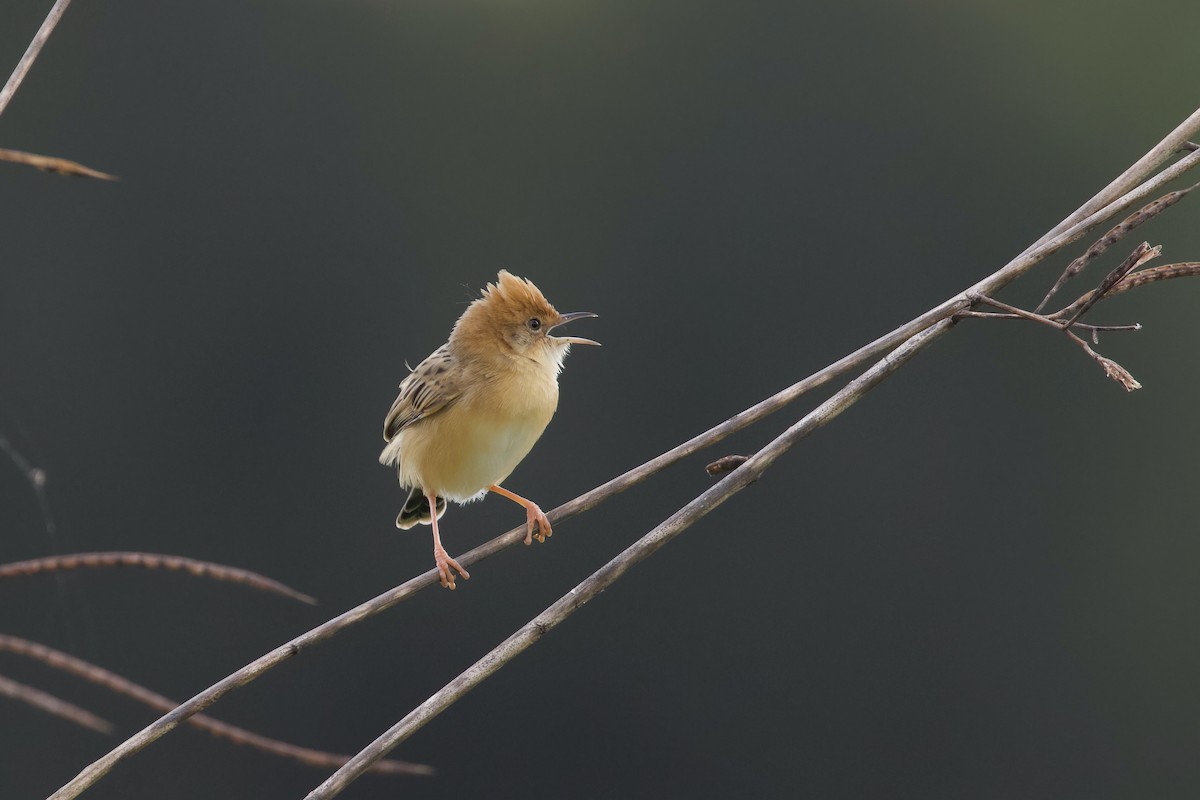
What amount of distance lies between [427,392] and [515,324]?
326 mm

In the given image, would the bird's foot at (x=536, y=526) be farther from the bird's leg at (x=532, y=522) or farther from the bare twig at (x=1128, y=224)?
the bare twig at (x=1128, y=224)

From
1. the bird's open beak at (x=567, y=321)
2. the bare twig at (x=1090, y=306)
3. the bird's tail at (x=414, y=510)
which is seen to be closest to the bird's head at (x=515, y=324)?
the bird's open beak at (x=567, y=321)

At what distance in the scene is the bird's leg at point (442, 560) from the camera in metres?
2.52

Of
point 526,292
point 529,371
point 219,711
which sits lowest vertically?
point 219,711

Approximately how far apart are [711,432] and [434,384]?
5.16ft

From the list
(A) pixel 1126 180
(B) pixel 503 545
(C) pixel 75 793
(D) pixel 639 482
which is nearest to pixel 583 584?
(D) pixel 639 482

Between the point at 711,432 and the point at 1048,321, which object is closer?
the point at 1048,321

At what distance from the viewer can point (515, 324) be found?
3229mm

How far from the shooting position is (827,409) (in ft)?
5.69

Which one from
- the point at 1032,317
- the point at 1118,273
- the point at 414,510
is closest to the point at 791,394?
the point at 1032,317

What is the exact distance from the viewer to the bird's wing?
3.23 meters

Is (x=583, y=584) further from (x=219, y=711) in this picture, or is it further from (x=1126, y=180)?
(x=219, y=711)

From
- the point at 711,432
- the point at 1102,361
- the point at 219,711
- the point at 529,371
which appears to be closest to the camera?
the point at 1102,361

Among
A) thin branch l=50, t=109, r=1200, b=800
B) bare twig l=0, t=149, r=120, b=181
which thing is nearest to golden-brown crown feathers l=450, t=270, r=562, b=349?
thin branch l=50, t=109, r=1200, b=800
